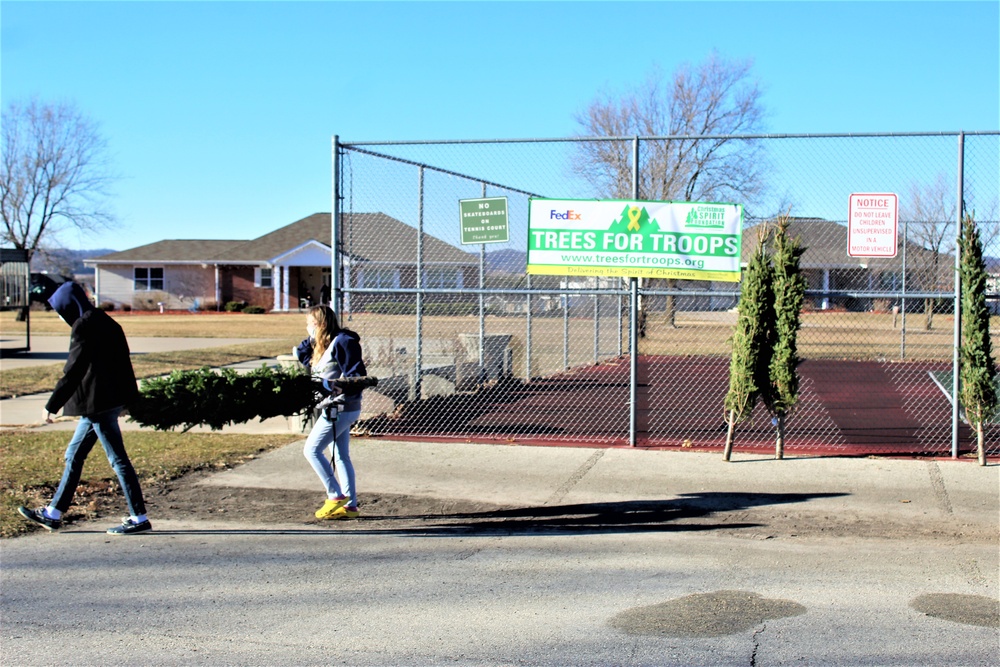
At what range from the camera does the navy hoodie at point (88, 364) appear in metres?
6.52

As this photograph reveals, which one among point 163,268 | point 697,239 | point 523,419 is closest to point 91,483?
point 523,419

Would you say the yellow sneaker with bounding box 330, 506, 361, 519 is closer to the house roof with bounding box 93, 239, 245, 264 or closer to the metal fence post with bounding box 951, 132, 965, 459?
the metal fence post with bounding box 951, 132, 965, 459

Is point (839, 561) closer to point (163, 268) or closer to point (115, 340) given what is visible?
point (115, 340)

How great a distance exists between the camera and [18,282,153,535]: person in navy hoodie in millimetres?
6527

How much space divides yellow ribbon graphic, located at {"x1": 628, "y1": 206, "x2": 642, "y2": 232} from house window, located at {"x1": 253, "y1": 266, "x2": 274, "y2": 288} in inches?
1668

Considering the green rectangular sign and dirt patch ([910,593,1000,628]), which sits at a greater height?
the green rectangular sign

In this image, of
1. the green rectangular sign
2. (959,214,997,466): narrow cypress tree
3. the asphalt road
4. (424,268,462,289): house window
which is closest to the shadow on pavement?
the asphalt road

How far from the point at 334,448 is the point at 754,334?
14.0 feet

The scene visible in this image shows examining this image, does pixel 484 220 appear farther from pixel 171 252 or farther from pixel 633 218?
pixel 171 252

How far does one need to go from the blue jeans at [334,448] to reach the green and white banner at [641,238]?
3.58 m

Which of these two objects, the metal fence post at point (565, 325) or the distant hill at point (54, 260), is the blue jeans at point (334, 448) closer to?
the metal fence post at point (565, 325)

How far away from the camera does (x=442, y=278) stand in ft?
44.6

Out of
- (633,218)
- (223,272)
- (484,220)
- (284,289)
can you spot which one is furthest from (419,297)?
(223,272)

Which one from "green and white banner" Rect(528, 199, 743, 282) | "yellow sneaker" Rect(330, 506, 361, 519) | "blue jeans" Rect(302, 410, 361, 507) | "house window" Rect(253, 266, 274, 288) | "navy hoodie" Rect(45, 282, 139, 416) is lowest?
"yellow sneaker" Rect(330, 506, 361, 519)
